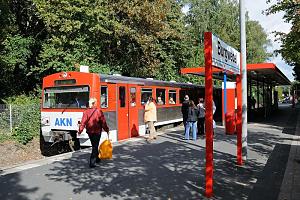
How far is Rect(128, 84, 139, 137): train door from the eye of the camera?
1623 centimetres

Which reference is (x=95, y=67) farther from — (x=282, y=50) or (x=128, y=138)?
(x=282, y=50)

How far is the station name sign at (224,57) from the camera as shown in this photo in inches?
293

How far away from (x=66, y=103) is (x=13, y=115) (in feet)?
13.8

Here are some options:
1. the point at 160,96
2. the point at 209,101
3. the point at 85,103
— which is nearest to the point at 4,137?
the point at 85,103

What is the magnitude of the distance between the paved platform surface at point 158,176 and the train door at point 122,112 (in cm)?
253

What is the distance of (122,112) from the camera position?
51.0ft

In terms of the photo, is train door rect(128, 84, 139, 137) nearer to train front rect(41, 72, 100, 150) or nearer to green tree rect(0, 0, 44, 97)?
train front rect(41, 72, 100, 150)

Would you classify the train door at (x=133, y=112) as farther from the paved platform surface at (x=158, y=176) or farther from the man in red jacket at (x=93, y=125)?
the man in red jacket at (x=93, y=125)

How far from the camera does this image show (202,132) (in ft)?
55.9

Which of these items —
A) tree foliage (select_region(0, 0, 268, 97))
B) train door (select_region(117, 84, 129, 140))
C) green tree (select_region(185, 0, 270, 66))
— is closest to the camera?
train door (select_region(117, 84, 129, 140))

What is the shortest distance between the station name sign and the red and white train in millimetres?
5787

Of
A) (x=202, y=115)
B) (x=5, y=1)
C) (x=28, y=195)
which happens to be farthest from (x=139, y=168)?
(x=5, y=1)

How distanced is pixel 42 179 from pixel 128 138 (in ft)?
24.6

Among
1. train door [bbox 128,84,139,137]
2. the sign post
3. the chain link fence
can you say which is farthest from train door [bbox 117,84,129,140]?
the sign post
